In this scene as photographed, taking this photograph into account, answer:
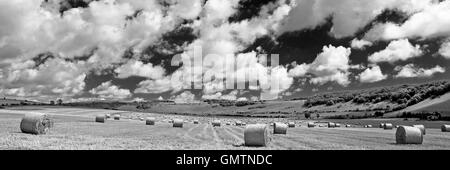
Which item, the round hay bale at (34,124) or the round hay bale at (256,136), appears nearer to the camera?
the round hay bale at (256,136)

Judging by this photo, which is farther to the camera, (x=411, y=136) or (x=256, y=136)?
(x=411, y=136)

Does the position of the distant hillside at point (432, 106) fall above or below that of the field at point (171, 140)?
above

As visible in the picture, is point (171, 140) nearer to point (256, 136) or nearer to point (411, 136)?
point (256, 136)

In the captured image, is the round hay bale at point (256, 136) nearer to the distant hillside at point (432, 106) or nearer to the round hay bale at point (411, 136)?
the round hay bale at point (411, 136)

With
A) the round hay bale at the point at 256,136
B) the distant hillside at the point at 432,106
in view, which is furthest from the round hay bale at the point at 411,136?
the distant hillside at the point at 432,106

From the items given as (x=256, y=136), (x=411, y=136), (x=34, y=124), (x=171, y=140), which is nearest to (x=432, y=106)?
(x=411, y=136)

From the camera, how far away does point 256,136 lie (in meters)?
25.8

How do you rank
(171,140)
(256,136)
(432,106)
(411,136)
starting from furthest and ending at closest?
(432,106) → (411,136) → (171,140) → (256,136)

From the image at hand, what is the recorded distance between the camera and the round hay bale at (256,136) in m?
25.7
